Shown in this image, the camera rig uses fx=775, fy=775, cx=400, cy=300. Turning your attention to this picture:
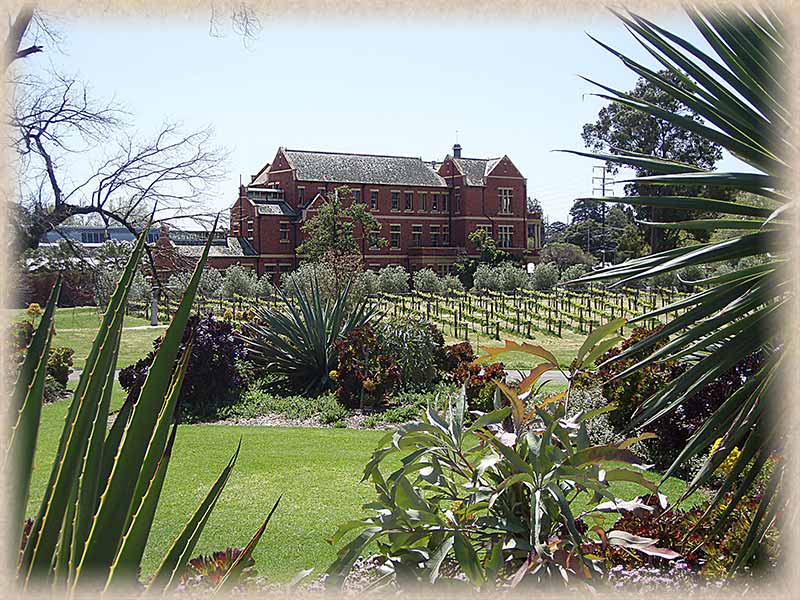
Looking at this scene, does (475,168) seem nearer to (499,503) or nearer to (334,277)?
(334,277)

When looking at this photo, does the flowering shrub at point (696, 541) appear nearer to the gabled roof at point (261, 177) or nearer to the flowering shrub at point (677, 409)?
the flowering shrub at point (677, 409)

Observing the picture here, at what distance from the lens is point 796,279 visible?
6.86ft

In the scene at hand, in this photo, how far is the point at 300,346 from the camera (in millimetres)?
12148

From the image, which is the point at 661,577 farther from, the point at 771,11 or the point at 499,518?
the point at 771,11

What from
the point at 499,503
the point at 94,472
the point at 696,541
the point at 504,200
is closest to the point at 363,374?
the point at 696,541

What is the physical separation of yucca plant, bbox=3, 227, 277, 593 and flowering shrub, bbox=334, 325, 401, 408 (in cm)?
941

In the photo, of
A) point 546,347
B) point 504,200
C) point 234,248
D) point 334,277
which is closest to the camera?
point 546,347

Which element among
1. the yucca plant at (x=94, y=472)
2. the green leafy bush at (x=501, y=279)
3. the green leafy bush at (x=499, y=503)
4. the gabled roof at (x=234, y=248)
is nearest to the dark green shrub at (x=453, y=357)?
the green leafy bush at (x=499, y=503)

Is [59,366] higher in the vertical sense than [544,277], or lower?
lower

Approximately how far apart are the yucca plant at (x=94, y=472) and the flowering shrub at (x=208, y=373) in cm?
964

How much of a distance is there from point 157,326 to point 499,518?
2768cm

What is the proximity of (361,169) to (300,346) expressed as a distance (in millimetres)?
48608

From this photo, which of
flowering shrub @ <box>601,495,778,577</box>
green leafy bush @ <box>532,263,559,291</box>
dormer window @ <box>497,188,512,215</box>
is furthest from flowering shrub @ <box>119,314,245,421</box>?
dormer window @ <box>497,188,512,215</box>

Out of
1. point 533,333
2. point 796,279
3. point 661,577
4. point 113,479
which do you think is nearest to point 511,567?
point 661,577
